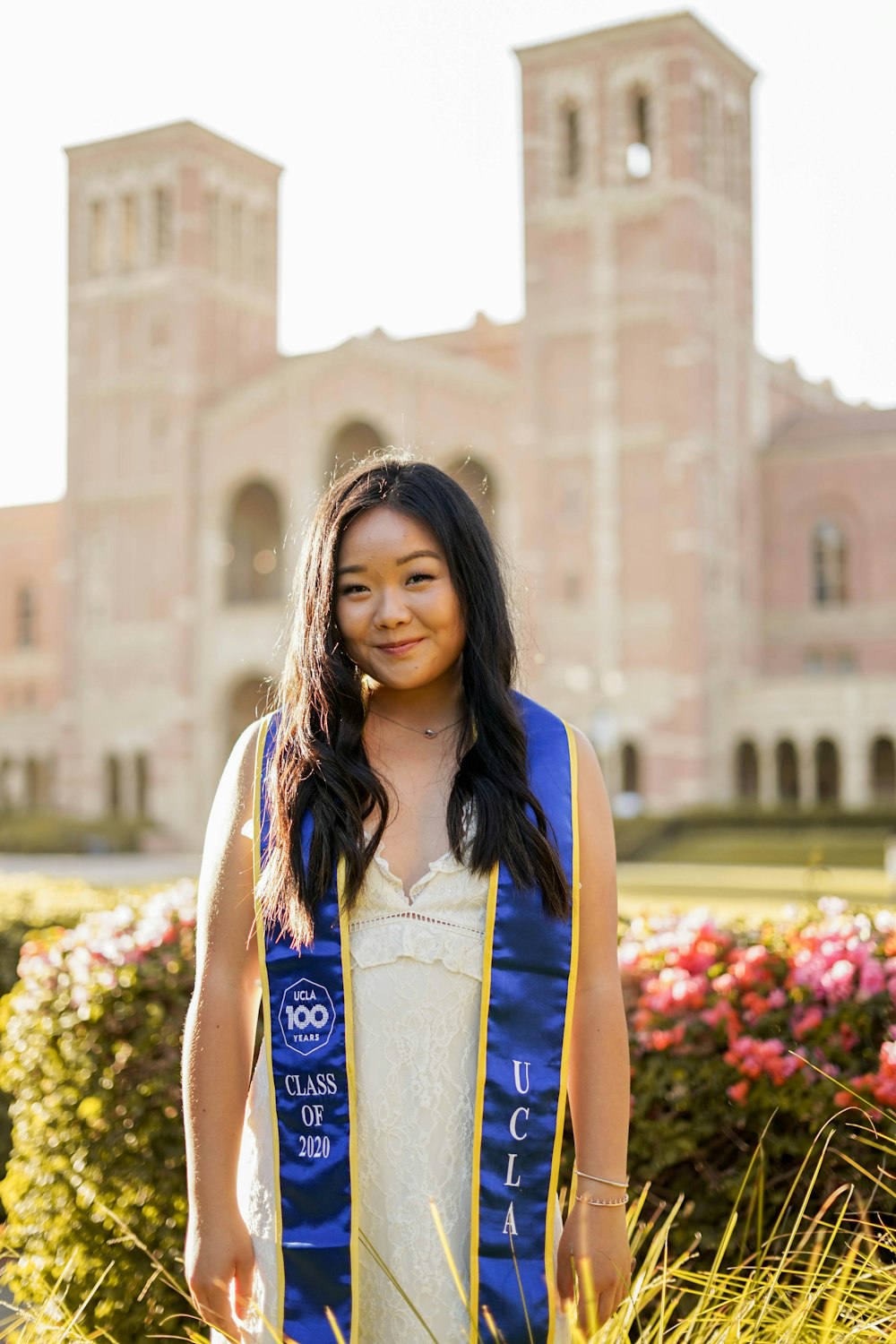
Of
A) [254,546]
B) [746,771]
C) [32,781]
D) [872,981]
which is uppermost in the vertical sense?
[254,546]

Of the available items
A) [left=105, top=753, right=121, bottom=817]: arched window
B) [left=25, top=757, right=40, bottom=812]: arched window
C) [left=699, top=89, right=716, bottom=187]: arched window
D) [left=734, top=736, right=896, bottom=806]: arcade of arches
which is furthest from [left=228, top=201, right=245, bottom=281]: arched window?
[left=734, top=736, right=896, bottom=806]: arcade of arches

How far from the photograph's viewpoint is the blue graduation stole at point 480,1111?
2521mm

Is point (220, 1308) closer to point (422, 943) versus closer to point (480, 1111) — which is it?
point (480, 1111)

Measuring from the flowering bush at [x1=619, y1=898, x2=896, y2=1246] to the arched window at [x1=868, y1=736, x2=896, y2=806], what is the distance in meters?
32.1

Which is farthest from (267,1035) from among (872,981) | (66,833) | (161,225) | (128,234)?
(128,234)

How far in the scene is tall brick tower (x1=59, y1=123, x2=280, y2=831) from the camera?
141 ft

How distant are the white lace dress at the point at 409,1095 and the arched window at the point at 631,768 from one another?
33.7 meters

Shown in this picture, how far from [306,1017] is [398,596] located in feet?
2.39

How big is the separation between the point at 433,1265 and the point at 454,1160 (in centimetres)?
16

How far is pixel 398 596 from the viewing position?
2.73m

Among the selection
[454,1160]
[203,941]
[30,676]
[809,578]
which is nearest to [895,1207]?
[454,1160]

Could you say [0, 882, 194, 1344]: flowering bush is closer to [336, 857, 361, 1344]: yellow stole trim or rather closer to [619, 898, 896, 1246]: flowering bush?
[619, 898, 896, 1246]: flowering bush

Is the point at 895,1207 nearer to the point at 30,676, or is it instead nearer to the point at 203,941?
the point at 203,941

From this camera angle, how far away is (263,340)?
46.1 metres
